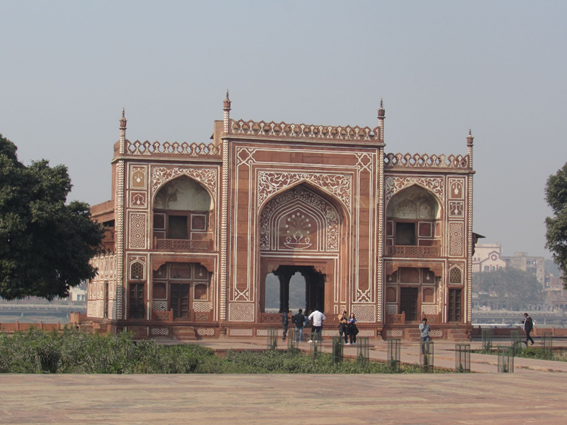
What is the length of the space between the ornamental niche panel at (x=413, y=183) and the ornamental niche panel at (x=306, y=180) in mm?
1673

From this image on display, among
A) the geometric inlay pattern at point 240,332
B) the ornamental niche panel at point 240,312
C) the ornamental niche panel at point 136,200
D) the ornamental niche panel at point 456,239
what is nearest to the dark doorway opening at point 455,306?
the ornamental niche panel at point 456,239

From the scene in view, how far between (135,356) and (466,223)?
67.3ft

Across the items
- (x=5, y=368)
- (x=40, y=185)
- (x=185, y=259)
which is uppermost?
(x=40, y=185)

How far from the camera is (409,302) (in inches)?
1435

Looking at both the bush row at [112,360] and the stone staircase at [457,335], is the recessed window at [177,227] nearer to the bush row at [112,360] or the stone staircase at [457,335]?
the stone staircase at [457,335]

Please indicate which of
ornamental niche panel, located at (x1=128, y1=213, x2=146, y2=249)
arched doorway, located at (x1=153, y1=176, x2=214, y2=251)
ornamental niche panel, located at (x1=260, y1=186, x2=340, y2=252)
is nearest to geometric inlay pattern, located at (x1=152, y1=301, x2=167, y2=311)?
ornamental niche panel, located at (x1=128, y1=213, x2=146, y2=249)

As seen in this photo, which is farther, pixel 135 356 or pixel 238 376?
pixel 135 356

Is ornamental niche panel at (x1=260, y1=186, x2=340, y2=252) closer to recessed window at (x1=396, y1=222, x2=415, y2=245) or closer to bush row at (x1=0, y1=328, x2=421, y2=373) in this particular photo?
recessed window at (x1=396, y1=222, x2=415, y2=245)

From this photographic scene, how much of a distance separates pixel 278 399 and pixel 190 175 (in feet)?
73.7

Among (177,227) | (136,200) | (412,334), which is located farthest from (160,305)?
(412,334)

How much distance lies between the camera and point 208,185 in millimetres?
34312

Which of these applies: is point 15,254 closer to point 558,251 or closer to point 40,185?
point 40,185

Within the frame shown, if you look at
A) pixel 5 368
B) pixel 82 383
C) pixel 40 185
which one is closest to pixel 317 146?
pixel 40 185

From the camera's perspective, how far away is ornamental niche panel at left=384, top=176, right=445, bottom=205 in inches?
1412
